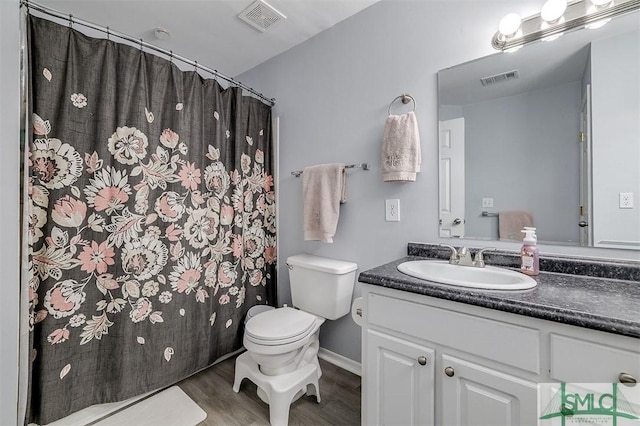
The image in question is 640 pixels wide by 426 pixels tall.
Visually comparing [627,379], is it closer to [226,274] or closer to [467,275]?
[467,275]

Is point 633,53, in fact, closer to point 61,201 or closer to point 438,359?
point 438,359

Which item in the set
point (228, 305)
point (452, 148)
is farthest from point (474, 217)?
point (228, 305)

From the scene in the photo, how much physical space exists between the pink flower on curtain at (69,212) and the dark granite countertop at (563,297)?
4.51 ft

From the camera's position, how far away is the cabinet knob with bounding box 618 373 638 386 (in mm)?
682

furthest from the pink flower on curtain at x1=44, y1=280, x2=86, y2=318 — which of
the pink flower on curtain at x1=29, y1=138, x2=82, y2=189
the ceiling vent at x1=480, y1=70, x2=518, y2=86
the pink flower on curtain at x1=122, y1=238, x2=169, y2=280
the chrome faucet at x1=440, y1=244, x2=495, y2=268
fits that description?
the ceiling vent at x1=480, y1=70, x2=518, y2=86

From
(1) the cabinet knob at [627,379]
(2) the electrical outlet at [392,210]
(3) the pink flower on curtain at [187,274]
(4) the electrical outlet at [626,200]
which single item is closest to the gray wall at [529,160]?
(4) the electrical outlet at [626,200]

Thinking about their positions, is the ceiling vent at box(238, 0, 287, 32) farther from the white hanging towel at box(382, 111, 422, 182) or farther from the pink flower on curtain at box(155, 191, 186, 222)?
the pink flower on curtain at box(155, 191, 186, 222)

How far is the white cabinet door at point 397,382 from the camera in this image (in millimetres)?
1006

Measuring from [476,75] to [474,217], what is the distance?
2.36 feet

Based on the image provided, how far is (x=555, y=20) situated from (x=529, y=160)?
0.59 meters

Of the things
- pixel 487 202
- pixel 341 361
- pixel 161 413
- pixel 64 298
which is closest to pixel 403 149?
pixel 487 202

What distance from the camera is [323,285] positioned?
1741mm

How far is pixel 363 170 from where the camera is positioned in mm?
1764

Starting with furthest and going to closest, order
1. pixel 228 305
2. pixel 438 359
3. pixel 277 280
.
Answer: pixel 277 280 → pixel 228 305 → pixel 438 359
